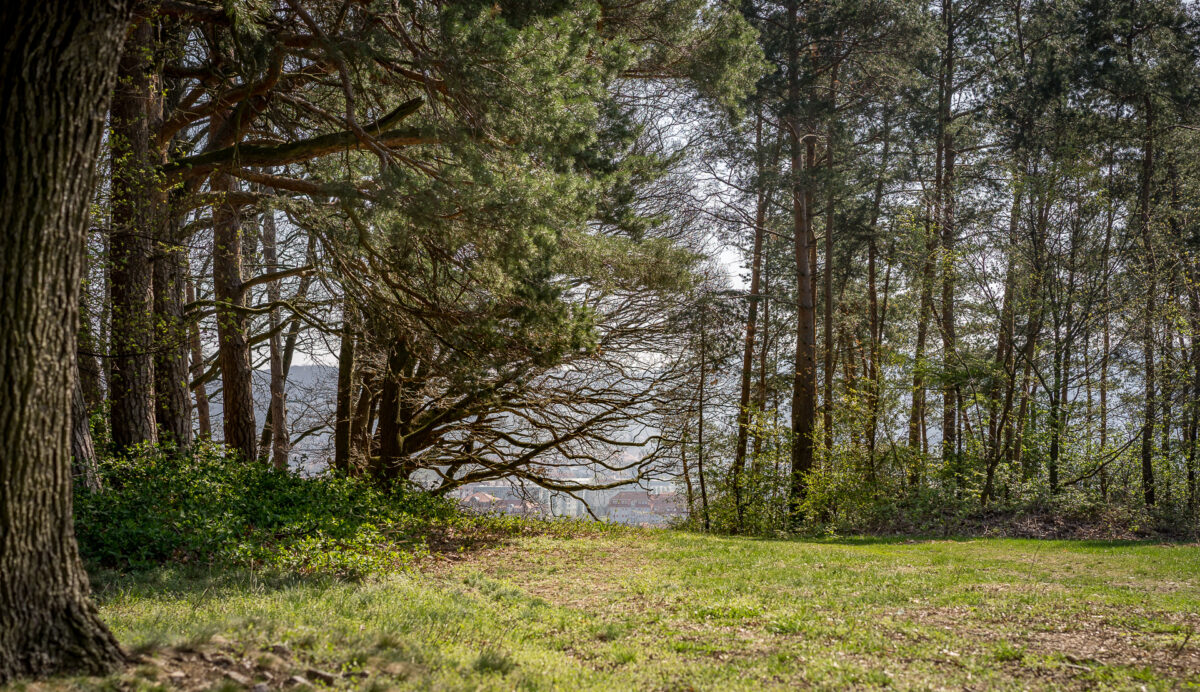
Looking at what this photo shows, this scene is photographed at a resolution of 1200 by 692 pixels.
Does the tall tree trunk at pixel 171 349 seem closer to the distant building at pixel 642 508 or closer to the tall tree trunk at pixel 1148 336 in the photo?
the distant building at pixel 642 508

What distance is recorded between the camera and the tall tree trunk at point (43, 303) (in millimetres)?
2916

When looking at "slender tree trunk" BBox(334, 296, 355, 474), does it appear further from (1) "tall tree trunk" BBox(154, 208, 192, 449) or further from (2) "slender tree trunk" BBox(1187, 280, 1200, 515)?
(2) "slender tree trunk" BBox(1187, 280, 1200, 515)

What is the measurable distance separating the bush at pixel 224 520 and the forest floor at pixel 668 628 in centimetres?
51

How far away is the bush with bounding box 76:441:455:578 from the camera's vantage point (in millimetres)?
6543

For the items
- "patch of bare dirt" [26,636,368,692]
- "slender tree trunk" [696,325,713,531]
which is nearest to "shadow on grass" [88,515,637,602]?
"patch of bare dirt" [26,636,368,692]

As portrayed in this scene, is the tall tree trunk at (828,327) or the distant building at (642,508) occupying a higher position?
the tall tree trunk at (828,327)

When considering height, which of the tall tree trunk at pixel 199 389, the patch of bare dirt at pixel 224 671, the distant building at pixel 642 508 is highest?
the tall tree trunk at pixel 199 389

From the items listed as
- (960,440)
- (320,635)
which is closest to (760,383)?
(960,440)

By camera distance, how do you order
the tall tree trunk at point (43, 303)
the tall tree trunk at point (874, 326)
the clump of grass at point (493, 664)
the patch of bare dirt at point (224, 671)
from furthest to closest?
the tall tree trunk at point (874, 326) < the clump of grass at point (493, 664) < the patch of bare dirt at point (224, 671) < the tall tree trunk at point (43, 303)

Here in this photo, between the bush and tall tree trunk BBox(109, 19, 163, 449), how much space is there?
670 millimetres

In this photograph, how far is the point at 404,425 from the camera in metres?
13.8

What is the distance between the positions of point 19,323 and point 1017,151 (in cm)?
1721

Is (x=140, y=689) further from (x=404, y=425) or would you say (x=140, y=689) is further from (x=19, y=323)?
(x=404, y=425)

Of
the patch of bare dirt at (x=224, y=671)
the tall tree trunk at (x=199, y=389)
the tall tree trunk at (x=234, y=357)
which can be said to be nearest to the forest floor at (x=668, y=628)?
the patch of bare dirt at (x=224, y=671)
